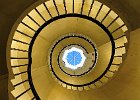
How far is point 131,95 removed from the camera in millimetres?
6547

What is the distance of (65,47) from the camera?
12.3 m

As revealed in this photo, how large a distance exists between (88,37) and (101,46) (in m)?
0.73

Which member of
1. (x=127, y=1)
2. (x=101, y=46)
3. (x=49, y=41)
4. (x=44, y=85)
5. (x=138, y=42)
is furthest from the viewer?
(x=101, y=46)

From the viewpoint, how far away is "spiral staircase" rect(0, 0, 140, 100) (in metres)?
6.55

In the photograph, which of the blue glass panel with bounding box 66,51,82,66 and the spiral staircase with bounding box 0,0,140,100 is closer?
the spiral staircase with bounding box 0,0,140,100

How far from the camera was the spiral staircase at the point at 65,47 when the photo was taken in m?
6.55

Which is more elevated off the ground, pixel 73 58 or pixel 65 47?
pixel 65 47

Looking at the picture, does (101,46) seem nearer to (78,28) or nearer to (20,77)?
(78,28)

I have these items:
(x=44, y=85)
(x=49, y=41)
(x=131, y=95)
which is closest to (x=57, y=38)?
(x=49, y=41)

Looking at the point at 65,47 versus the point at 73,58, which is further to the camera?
the point at 73,58

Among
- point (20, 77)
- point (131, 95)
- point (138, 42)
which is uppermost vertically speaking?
point (138, 42)

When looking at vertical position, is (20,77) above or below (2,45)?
below

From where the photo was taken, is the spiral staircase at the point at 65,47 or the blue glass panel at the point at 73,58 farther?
the blue glass panel at the point at 73,58

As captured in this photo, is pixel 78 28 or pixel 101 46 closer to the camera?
pixel 78 28
